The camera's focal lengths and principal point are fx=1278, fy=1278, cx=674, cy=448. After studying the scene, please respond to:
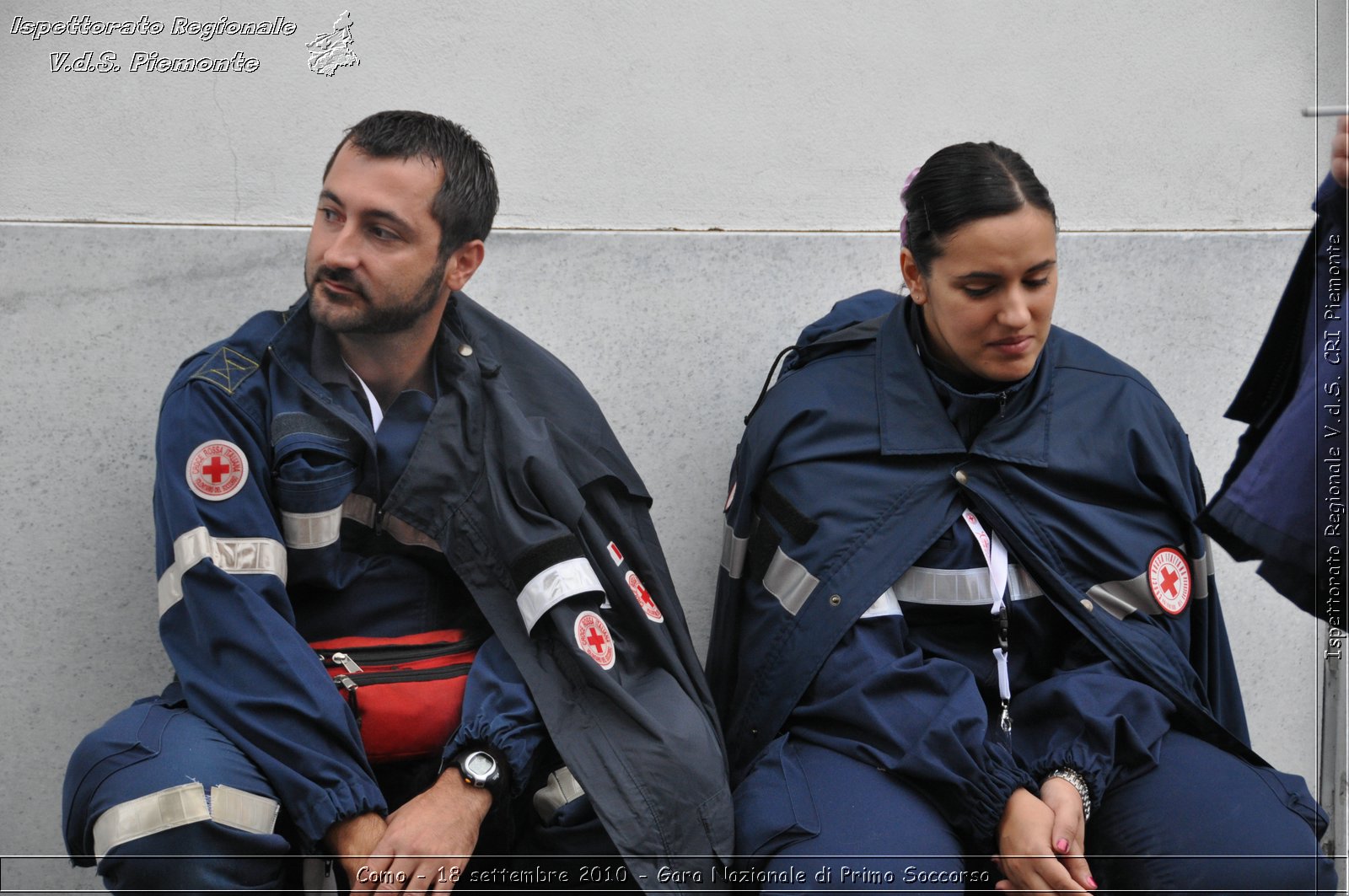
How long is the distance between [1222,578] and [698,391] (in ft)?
4.81

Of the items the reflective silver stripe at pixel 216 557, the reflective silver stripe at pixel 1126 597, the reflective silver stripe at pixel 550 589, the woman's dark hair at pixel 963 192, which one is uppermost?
the woman's dark hair at pixel 963 192

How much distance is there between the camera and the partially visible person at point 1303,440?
2166 millimetres

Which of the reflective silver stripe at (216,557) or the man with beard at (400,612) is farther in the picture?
the reflective silver stripe at (216,557)

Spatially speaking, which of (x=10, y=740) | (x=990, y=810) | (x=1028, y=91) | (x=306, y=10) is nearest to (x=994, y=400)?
(x=990, y=810)

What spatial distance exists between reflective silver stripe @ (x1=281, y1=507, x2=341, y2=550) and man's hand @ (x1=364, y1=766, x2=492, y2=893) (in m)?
0.49

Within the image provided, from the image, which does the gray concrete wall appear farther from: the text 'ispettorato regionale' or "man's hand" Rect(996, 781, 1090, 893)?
"man's hand" Rect(996, 781, 1090, 893)

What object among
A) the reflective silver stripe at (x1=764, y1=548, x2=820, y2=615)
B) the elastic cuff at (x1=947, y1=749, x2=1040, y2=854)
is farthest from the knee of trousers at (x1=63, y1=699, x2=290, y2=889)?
the elastic cuff at (x1=947, y1=749, x2=1040, y2=854)

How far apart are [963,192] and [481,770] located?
1.43 metres

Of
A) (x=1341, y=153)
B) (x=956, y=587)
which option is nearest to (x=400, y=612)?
(x=956, y=587)

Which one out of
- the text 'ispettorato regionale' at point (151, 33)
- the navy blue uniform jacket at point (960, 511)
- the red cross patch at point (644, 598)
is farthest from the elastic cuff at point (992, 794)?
the text 'ispettorato regionale' at point (151, 33)

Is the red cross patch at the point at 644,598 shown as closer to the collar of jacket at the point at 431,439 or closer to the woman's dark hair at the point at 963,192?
the collar of jacket at the point at 431,439

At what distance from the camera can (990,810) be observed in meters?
2.27

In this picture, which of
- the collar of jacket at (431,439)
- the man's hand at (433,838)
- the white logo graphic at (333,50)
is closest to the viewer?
the man's hand at (433,838)

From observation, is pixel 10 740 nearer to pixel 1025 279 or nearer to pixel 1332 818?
pixel 1025 279
